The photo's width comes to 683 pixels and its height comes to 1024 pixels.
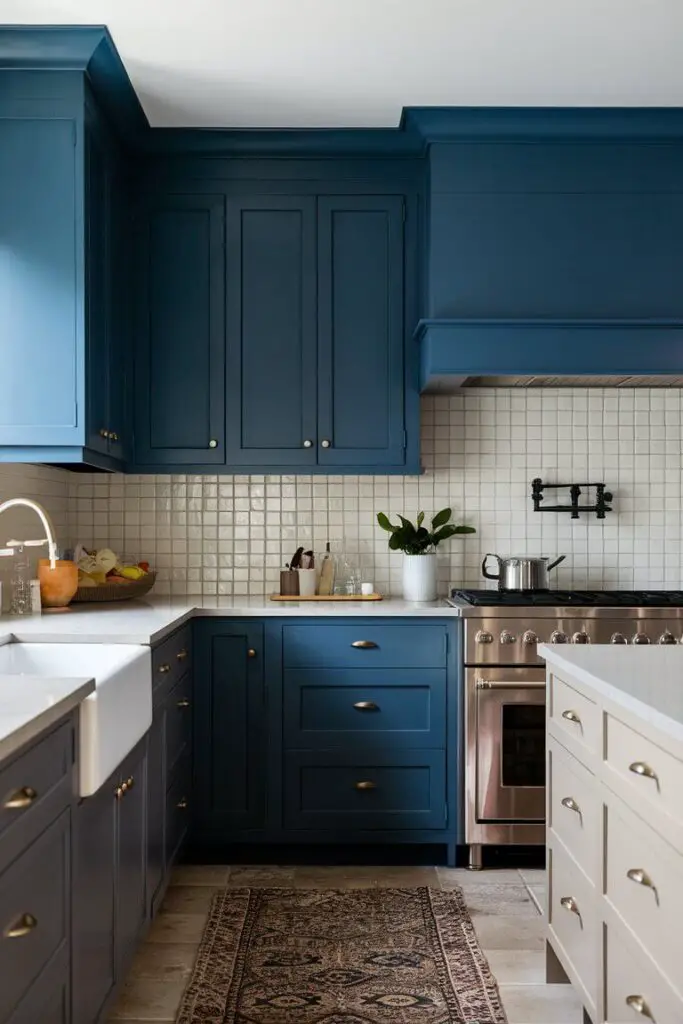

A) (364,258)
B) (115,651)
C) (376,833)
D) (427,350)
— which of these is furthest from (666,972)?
(364,258)

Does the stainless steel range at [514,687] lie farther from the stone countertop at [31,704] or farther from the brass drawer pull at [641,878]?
the stone countertop at [31,704]

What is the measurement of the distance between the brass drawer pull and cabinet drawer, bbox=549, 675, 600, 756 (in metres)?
0.28

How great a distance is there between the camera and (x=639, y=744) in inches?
68.0

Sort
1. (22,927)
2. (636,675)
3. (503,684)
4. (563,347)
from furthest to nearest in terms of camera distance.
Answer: (563,347)
(503,684)
(636,675)
(22,927)

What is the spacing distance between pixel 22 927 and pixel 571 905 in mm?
1261

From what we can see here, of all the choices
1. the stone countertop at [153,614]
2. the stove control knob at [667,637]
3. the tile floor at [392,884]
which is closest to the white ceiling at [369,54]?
the stone countertop at [153,614]

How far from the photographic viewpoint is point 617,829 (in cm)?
183

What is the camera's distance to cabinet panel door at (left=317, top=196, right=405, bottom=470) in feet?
11.9

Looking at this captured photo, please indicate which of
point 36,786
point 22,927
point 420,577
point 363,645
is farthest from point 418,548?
point 22,927

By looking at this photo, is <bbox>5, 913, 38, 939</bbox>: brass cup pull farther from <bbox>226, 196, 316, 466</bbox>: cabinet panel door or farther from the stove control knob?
the stove control knob

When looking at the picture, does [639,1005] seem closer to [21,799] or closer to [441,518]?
[21,799]

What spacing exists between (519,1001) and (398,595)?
5.91 feet

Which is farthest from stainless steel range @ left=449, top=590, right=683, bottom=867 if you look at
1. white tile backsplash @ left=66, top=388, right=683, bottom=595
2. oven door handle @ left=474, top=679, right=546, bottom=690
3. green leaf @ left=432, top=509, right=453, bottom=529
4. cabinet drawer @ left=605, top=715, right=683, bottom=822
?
cabinet drawer @ left=605, top=715, right=683, bottom=822

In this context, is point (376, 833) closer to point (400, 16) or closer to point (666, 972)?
point (666, 972)
